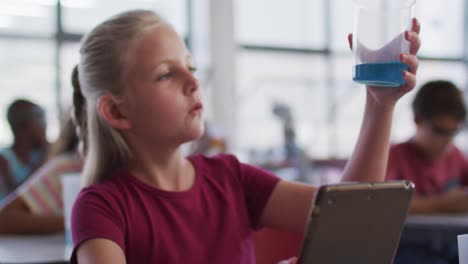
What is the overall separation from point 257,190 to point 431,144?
1.55 metres

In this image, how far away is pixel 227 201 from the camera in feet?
4.09

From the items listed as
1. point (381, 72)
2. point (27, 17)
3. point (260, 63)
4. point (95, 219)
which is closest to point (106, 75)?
point (95, 219)

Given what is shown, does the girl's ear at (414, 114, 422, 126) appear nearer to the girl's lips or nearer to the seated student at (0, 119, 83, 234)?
the seated student at (0, 119, 83, 234)

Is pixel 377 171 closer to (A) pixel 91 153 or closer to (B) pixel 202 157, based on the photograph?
(B) pixel 202 157

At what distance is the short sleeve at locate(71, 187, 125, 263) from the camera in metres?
1.02

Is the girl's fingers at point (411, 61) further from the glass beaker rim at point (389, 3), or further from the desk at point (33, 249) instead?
the desk at point (33, 249)

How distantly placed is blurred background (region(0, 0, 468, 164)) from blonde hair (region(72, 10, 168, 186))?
13.2 ft

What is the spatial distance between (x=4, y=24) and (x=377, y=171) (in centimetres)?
437

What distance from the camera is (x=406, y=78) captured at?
38.3 inches

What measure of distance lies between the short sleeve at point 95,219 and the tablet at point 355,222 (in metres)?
0.39

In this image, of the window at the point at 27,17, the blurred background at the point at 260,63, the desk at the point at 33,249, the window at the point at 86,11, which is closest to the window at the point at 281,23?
the blurred background at the point at 260,63

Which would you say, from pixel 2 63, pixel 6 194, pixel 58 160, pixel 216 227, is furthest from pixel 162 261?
pixel 2 63

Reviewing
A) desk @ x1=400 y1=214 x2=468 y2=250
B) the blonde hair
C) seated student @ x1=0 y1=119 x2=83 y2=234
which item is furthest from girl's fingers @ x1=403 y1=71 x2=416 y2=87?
seated student @ x1=0 y1=119 x2=83 y2=234

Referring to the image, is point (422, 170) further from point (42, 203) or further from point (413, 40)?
point (413, 40)
